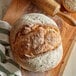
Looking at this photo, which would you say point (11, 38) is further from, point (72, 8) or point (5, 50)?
point (72, 8)

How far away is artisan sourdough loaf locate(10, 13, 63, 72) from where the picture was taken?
0.67m

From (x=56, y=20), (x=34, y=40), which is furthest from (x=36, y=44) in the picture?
(x=56, y=20)

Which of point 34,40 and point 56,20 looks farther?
point 56,20

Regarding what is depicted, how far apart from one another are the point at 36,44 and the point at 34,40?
1 centimetres

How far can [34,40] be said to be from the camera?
0.67m

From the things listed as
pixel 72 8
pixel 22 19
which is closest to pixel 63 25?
pixel 72 8

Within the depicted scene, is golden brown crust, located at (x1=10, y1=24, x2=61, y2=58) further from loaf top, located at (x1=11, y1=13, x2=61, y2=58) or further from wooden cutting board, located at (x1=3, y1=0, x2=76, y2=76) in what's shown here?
wooden cutting board, located at (x1=3, y1=0, x2=76, y2=76)

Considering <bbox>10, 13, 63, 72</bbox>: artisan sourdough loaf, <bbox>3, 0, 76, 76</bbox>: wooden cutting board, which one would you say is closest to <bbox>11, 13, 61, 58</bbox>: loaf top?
<bbox>10, 13, 63, 72</bbox>: artisan sourdough loaf

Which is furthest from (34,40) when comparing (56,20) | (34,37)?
(56,20)

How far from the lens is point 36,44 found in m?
0.67

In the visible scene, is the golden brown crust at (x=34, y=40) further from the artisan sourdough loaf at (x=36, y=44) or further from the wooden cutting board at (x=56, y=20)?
the wooden cutting board at (x=56, y=20)

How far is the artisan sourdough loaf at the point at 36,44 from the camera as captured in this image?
26.3 inches

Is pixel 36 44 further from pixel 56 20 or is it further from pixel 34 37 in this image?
pixel 56 20

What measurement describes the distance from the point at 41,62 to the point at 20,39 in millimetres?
86
